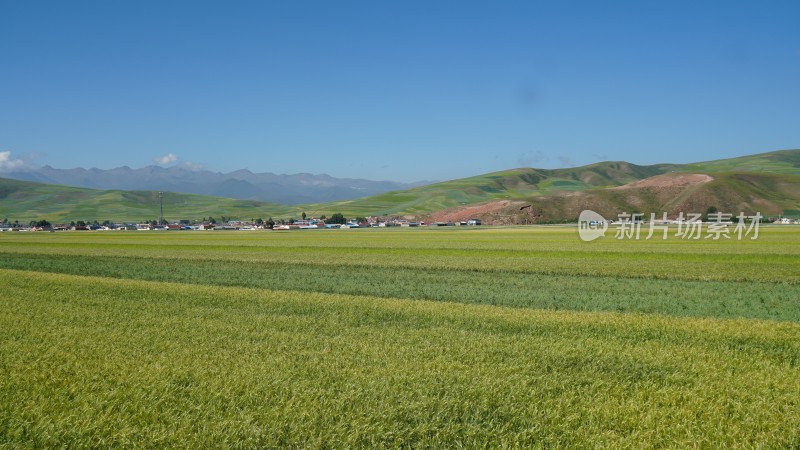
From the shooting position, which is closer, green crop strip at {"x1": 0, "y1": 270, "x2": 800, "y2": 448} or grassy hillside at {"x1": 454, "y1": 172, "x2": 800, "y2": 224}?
green crop strip at {"x1": 0, "y1": 270, "x2": 800, "y2": 448}

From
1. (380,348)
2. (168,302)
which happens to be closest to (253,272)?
(168,302)

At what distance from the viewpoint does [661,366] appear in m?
12.0

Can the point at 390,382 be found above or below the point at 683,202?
below

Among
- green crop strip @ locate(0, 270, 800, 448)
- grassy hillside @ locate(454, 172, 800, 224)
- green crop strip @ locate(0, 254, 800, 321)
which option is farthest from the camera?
grassy hillside @ locate(454, 172, 800, 224)

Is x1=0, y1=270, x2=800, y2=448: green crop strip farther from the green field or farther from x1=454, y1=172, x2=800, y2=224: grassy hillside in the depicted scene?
x1=454, y1=172, x2=800, y2=224: grassy hillside

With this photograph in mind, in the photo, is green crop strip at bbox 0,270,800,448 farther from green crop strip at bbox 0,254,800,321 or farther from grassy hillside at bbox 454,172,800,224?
grassy hillside at bbox 454,172,800,224

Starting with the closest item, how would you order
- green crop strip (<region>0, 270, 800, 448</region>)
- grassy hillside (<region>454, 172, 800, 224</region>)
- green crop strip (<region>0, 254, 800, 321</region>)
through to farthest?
green crop strip (<region>0, 270, 800, 448</region>), green crop strip (<region>0, 254, 800, 321</region>), grassy hillside (<region>454, 172, 800, 224</region>)

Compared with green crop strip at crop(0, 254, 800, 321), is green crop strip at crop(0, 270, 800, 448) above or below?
above

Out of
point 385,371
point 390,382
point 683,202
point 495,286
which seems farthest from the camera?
point 683,202

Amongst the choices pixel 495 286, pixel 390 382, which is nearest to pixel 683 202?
pixel 495 286

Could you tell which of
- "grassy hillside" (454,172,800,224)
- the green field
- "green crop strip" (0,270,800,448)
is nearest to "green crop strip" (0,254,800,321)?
the green field

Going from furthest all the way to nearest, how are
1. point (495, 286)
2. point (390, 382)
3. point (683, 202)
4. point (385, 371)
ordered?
point (683, 202) < point (495, 286) < point (385, 371) < point (390, 382)

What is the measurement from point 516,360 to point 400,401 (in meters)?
3.51

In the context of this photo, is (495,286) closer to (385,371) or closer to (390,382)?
(385,371)
